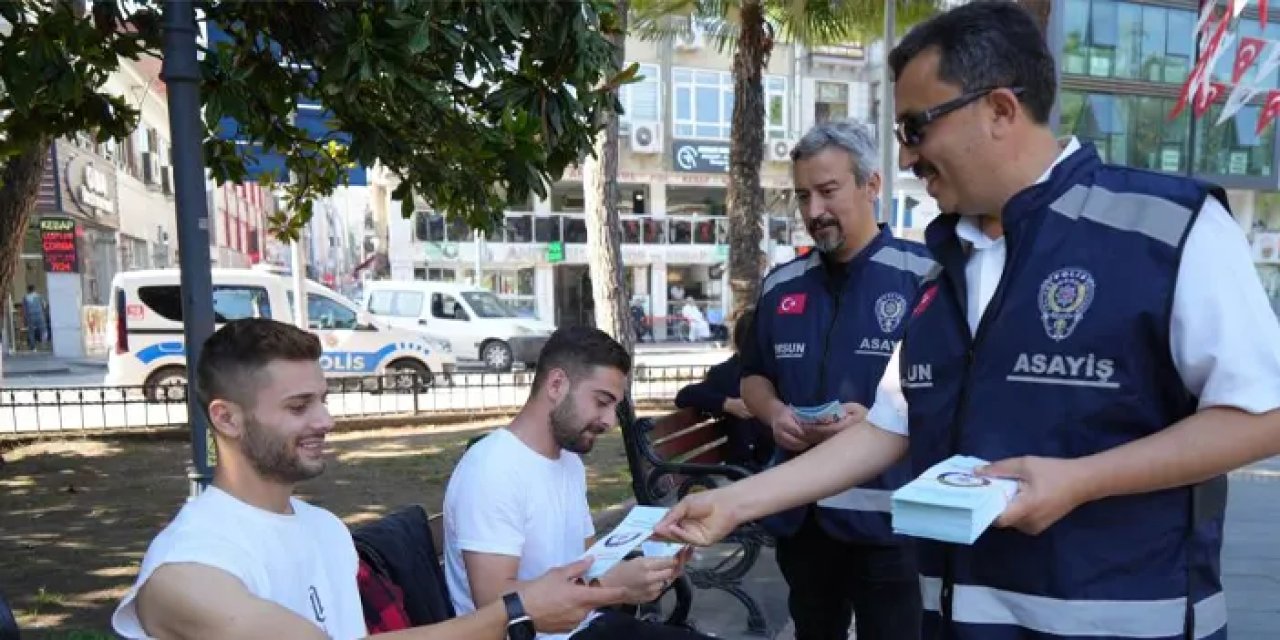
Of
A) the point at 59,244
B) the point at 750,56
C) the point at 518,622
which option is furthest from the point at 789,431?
the point at 59,244

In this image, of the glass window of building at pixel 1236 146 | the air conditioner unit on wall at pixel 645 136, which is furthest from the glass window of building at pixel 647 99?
the glass window of building at pixel 1236 146

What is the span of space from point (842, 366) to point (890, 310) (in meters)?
0.24

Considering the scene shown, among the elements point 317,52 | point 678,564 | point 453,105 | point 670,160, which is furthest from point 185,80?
point 670,160

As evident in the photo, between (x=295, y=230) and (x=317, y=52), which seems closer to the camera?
(x=317, y=52)

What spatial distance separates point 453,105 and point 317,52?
710 millimetres

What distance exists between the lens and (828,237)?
2744mm

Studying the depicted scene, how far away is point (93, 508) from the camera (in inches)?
254

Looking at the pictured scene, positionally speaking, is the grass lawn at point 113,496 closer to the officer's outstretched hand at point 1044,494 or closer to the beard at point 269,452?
the beard at point 269,452

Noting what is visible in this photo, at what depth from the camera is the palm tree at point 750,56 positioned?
10836mm

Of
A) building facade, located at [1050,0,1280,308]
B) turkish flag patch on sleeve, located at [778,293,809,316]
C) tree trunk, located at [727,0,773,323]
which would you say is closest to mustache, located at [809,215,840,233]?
turkish flag patch on sleeve, located at [778,293,809,316]

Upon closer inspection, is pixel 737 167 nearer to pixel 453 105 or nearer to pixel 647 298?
pixel 453 105

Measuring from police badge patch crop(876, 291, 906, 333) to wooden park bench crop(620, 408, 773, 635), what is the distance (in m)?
1.23

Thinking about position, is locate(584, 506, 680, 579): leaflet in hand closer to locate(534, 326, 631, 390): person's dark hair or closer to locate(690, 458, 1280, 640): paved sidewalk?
locate(534, 326, 631, 390): person's dark hair

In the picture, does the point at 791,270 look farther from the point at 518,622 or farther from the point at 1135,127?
the point at 1135,127
